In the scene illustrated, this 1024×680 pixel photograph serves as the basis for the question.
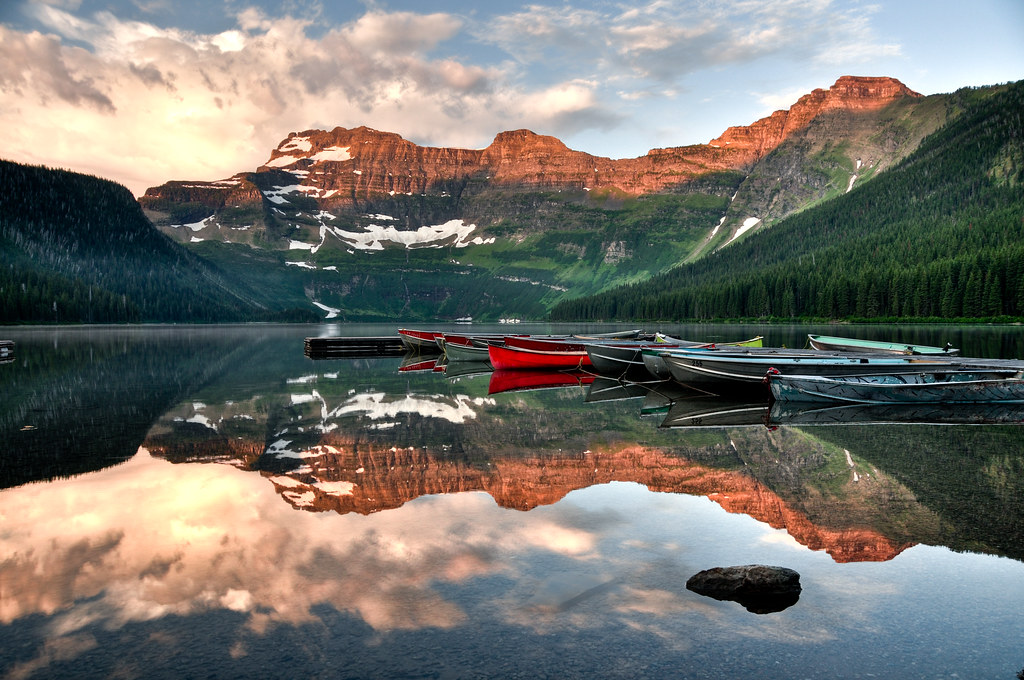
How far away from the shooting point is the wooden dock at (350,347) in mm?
73562

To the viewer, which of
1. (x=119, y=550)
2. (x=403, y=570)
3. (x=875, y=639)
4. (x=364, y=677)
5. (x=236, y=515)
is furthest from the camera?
(x=236, y=515)

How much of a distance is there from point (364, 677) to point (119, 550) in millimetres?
6514

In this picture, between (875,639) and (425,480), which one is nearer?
(875,639)

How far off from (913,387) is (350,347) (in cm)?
6215

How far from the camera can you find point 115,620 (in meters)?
8.67

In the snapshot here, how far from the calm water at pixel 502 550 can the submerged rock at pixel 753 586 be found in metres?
0.20

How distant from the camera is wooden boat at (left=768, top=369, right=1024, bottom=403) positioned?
29672 mm

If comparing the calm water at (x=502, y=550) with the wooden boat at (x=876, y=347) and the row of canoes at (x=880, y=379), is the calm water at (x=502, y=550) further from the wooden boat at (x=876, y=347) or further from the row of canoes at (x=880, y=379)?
the wooden boat at (x=876, y=347)

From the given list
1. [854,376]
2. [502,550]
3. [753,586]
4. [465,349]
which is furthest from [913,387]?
[465,349]

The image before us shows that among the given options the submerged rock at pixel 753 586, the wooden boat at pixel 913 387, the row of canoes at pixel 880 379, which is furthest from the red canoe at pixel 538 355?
the submerged rock at pixel 753 586

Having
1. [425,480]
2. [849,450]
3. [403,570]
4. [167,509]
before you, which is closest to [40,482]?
[167,509]

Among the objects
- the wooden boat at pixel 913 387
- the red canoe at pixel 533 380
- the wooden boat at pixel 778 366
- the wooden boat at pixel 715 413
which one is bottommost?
the red canoe at pixel 533 380

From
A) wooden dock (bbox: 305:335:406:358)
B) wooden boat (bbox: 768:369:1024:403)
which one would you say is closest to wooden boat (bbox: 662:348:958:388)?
wooden boat (bbox: 768:369:1024:403)

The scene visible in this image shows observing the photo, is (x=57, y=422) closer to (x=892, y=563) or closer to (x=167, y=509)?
(x=167, y=509)
